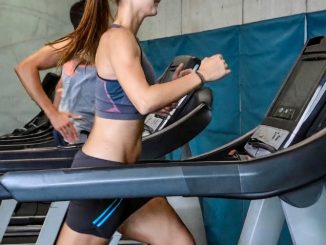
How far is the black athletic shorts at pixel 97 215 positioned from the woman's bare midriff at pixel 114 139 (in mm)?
24

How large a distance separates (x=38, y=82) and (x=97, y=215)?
1.44 meters

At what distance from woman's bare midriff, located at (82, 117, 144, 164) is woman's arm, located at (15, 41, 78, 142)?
42.1 inches

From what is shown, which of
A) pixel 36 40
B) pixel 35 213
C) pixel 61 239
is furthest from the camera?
pixel 36 40

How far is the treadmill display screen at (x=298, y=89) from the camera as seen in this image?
1768 mm

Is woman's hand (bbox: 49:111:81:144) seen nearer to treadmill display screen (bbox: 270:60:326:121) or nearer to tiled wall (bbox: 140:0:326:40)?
treadmill display screen (bbox: 270:60:326:121)

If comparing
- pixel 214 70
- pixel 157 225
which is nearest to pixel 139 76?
pixel 214 70

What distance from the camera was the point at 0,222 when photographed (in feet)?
10.2

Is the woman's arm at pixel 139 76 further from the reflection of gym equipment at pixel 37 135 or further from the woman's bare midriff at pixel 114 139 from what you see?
the reflection of gym equipment at pixel 37 135

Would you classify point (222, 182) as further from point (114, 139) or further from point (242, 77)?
point (242, 77)

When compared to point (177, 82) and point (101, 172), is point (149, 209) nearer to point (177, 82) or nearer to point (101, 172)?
point (177, 82)

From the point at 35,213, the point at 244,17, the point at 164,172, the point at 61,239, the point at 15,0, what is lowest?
the point at 35,213

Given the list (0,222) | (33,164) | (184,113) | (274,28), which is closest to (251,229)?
(33,164)

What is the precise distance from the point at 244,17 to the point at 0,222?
2.24 m

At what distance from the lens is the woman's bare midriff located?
1.82 metres
